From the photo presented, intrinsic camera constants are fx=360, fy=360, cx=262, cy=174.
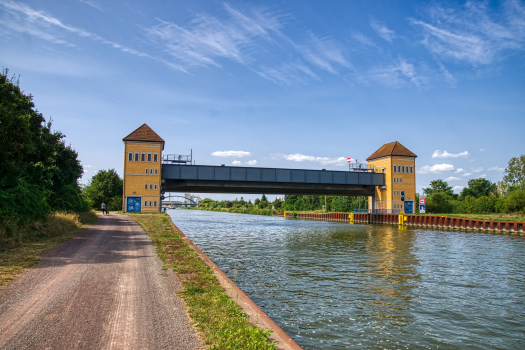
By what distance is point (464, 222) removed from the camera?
42000 mm

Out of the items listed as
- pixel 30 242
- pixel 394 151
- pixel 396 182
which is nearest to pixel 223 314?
pixel 30 242

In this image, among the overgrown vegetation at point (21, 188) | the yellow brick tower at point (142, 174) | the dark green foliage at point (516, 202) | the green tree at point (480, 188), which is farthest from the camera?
the green tree at point (480, 188)

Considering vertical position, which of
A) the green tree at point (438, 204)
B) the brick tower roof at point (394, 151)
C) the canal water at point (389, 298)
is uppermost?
the brick tower roof at point (394, 151)

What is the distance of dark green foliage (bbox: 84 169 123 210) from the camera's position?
6669cm

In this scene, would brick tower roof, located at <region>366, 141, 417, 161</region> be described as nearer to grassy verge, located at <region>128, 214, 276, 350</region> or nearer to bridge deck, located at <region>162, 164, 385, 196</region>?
bridge deck, located at <region>162, 164, 385, 196</region>

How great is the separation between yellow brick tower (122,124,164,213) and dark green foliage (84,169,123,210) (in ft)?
58.1

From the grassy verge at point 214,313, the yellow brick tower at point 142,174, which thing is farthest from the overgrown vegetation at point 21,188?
the yellow brick tower at point 142,174

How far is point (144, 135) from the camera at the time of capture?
53.9m

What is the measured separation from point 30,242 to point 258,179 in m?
38.7

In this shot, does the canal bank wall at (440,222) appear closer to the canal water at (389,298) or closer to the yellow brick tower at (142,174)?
the canal water at (389,298)

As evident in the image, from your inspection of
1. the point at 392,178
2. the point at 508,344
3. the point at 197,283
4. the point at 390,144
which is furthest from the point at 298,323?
the point at 390,144

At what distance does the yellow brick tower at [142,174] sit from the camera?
51625mm

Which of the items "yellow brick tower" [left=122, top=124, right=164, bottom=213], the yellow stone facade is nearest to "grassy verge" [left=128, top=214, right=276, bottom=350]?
"yellow brick tower" [left=122, top=124, right=164, bottom=213]

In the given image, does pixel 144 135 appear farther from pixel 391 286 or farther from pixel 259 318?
pixel 259 318
